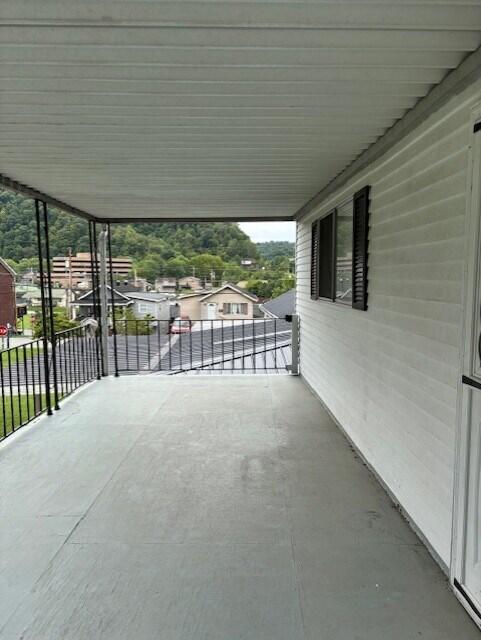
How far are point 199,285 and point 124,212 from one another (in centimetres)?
1108

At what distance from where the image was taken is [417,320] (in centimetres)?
251

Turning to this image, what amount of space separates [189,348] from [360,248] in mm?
5524

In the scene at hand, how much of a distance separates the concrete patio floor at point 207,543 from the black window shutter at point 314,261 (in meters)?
2.07

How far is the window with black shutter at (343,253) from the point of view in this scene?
3.61 meters

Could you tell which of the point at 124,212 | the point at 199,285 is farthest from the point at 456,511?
the point at 199,285

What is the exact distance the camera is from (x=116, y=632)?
5.93 ft

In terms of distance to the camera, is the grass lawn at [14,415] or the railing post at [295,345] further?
the railing post at [295,345]

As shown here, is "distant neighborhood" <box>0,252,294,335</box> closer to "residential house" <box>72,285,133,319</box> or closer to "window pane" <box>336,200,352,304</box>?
"residential house" <box>72,285,133,319</box>

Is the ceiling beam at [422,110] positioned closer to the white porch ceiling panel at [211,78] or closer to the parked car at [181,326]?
the white porch ceiling panel at [211,78]

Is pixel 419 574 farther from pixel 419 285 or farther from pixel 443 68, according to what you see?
pixel 443 68

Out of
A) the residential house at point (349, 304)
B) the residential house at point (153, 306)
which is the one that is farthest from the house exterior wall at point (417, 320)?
the residential house at point (153, 306)

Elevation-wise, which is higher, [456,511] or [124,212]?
[124,212]

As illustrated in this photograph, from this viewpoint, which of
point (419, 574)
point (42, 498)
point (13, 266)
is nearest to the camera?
point (419, 574)

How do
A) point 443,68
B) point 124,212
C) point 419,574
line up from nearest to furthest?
point 443,68 < point 419,574 < point 124,212
